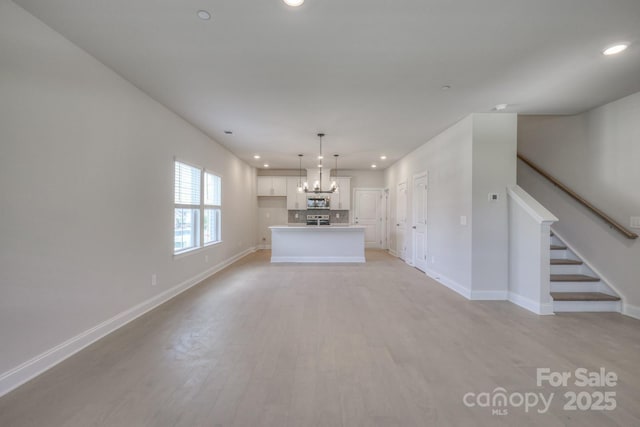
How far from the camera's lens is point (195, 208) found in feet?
15.7

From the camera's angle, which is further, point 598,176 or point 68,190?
point 598,176

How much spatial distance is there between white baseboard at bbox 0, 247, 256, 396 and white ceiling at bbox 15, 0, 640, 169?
2.63 meters

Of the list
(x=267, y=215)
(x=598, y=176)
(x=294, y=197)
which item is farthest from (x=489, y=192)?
(x=267, y=215)

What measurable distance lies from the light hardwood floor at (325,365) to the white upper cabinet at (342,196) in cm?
525

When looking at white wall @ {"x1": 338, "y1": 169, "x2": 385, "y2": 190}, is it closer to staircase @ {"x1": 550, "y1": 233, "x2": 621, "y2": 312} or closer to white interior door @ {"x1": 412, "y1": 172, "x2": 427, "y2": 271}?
white interior door @ {"x1": 412, "y1": 172, "x2": 427, "y2": 271}

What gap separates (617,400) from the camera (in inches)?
71.9

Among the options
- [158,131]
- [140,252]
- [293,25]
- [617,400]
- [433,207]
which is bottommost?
[617,400]

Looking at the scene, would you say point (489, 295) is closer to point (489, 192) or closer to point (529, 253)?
point (529, 253)

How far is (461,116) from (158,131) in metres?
4.40

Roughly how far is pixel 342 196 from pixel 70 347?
7349 mm

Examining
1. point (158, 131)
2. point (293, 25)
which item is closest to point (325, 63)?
point (293, 25)

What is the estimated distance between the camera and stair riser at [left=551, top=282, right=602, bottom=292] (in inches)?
146

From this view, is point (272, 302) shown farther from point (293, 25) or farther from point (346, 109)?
point (293, 25)

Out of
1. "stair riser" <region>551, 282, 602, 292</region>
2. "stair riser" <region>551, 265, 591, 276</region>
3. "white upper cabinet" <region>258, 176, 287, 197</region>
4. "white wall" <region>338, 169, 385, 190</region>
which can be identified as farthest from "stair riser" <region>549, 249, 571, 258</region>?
"white upper cabinet" <region>258, 176, 287, 197</region>
